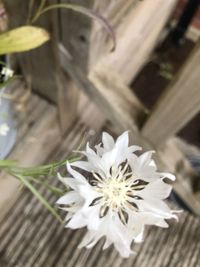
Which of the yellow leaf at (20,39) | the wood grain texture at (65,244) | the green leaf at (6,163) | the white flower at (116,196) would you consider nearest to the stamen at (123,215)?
the white flower at (116,196)

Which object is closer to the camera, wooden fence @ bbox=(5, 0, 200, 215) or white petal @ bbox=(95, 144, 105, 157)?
white petal @ bbox=(95, 144, 105, 157)

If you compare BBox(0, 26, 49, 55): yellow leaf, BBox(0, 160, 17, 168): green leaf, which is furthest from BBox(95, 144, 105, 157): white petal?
BBox(0, 26, 49, 55): yellow leaf

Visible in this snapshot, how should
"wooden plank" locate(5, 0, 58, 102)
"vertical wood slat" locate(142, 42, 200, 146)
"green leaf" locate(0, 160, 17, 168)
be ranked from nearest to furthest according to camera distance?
"green leaf" locate(0, 160, 17, 168) < "vertical wood slat" locate(142, 42, 200, 146) < "wooden plank" locate(5, 0, 58, 102)

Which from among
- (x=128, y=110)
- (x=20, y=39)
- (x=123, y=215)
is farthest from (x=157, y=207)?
(x=128, y=110)

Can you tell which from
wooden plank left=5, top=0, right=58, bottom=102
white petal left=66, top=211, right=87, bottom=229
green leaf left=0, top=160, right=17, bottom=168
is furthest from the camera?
wooden plank left=5, top=0, right=58, bottom=102

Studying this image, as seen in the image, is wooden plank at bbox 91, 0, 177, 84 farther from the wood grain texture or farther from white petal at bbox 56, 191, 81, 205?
white petal at bbox 56, 191, 81, 205

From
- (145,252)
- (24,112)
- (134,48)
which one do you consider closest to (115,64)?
(134,48)

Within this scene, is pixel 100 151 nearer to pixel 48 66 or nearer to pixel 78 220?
pixel 78 220

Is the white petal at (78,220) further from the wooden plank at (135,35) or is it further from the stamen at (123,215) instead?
the wooden plank at (135,35)
